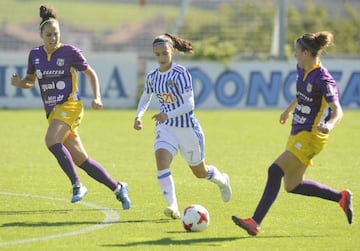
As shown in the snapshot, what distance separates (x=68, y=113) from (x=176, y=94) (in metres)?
1.24

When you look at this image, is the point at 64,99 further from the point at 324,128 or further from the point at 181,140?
the point at 324,128

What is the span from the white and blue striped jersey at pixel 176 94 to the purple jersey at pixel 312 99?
4.11ft

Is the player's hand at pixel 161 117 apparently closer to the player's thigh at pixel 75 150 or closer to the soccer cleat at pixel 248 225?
the player's thigh at pixel 75 150

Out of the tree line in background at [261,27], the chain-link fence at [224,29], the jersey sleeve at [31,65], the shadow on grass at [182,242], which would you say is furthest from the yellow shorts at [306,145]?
the tree line in background at [261,27]

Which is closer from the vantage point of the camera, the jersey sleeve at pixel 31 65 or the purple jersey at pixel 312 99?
the purple jersey at pixel 312 99

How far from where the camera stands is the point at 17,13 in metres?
40.2

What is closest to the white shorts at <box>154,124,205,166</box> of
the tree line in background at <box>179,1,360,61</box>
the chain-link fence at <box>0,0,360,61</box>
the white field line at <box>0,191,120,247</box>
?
the white field line at <box>0,191,120,247</box>

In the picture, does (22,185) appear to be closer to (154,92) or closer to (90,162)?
(90,162)

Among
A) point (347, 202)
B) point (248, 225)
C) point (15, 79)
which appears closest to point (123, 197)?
point (15, 79)

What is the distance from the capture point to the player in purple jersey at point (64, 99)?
10.1m

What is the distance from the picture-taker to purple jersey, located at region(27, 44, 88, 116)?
33.6ft

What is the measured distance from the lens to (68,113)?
33.4 ft

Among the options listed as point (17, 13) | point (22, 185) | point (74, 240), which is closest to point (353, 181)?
point (22, 185)

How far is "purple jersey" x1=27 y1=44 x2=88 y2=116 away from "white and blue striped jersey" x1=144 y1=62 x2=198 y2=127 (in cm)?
98
